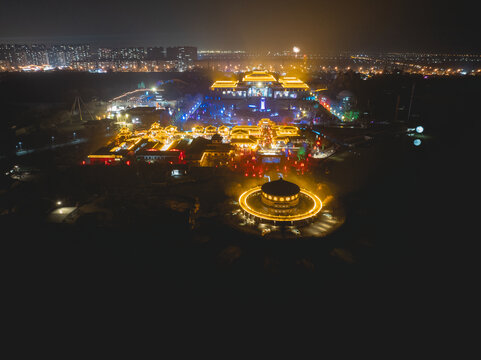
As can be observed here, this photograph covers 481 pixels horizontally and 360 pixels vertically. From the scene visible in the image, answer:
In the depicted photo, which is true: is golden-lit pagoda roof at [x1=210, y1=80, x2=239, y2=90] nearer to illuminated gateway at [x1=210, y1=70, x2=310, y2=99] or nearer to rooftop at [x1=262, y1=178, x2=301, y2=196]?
illuminated gateway at [x1=210, y1=70, x2=310, y2=99]

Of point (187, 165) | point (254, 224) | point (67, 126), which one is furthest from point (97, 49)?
point (254, 224)

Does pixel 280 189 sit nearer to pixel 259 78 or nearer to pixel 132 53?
pixel 259 78

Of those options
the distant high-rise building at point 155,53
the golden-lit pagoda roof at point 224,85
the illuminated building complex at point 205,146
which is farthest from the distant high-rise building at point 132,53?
the illuminated building complex at point 205,146

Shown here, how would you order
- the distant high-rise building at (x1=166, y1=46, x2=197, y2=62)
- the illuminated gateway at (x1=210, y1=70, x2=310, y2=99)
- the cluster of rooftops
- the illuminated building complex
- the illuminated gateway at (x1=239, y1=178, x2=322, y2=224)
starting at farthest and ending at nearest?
the distant high-rise building at (x1=166, y1=46, x2=197, y2=62) → the cluster of rooftops → the illuminated gateway at (x1=210, y1=70, x2=310, y2=99) → the illuminated building complex → the illuminated gateway at (x1=239, y1=178, x2=322, y2=224)

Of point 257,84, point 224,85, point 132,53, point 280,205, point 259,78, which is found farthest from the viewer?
point 132,53

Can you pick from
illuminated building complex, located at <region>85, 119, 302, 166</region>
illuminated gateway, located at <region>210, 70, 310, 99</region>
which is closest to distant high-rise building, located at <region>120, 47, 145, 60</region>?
illuminated gateway, located at <region>210, 70, 310, 99</region>

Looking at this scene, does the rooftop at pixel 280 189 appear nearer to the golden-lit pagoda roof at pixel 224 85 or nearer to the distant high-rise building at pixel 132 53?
the golden-lit pagoda roof at pixel 224 85

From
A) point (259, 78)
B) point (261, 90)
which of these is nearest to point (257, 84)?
point (261, 90)

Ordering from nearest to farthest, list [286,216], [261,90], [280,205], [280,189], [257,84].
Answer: [286,216], [280,205], [280,189], [261,90], [257,84]
